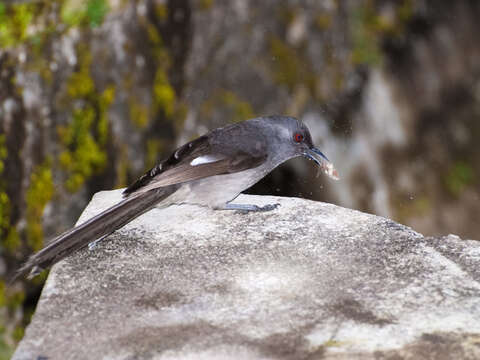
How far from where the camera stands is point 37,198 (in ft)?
16.8

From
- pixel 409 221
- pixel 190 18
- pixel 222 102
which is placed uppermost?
pixel 190 18

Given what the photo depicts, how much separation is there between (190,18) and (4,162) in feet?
5.80

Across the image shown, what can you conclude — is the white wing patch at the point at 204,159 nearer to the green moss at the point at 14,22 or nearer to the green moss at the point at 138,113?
the green moss at the point at 138,113

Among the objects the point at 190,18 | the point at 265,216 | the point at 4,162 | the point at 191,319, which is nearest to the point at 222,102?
the point at 190,18

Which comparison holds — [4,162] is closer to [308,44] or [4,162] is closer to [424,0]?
[308,44]

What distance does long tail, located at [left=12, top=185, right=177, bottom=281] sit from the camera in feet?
9.36

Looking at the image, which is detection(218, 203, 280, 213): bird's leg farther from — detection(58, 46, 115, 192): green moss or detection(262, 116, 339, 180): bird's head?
detection(58, 46, 115, 192): green moss

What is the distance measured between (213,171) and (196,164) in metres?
0.09

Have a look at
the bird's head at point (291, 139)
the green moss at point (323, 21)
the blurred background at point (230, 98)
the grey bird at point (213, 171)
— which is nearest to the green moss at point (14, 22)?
the blurred background at point (230, 98)

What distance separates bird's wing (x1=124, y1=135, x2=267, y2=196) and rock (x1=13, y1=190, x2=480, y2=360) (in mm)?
193

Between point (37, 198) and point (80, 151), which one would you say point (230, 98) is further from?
point (37, 198)

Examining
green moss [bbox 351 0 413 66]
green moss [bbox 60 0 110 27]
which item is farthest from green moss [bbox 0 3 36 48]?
green moss [bbox 351 0 413 66]

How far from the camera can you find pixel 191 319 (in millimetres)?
2551

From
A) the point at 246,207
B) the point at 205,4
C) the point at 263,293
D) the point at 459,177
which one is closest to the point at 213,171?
the point at 246,207
